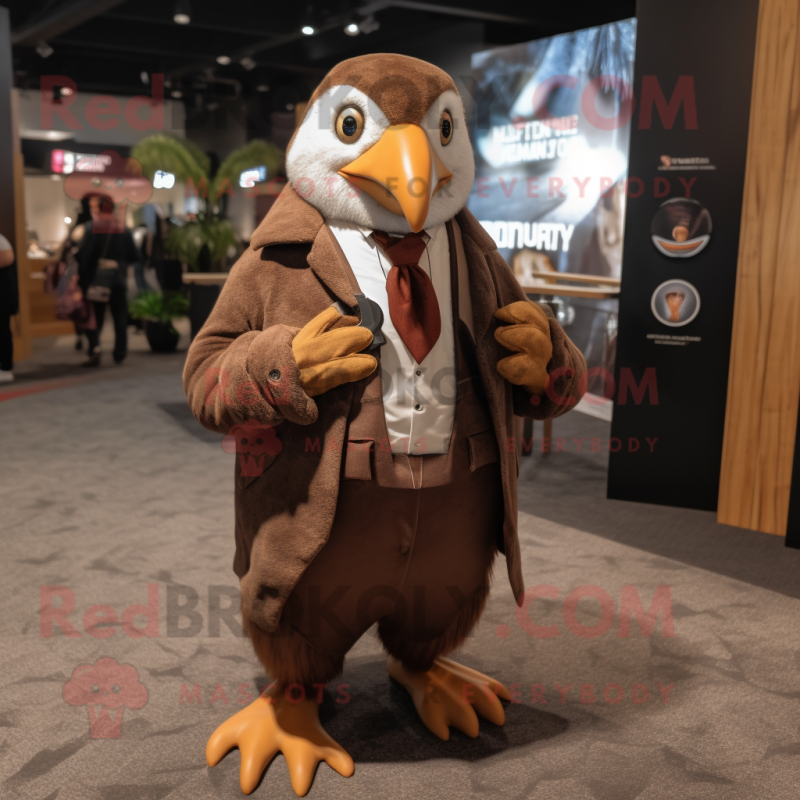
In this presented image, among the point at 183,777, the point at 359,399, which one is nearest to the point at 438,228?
the point at 359,399

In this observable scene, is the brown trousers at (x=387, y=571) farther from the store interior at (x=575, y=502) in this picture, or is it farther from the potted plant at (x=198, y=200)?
the potted plant at (x=198, y=200)

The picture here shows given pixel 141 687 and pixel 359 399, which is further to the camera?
pixel 141 687

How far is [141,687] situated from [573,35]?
200 inches

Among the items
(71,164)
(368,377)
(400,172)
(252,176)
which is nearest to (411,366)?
(368,377)

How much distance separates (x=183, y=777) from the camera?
1.71m

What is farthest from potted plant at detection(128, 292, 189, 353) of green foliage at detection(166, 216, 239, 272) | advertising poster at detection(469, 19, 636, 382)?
advertising poster at detection(469, 19, 636, 382)

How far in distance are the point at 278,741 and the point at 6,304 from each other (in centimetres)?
475

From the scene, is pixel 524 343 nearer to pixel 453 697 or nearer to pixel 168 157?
pixel 453 697

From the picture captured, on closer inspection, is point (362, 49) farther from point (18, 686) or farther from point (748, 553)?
point (18, 686)

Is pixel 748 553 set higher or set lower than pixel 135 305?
lower

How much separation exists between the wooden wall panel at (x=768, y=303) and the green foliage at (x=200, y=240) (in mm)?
5660

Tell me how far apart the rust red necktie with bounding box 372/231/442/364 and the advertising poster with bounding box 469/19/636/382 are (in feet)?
10.8

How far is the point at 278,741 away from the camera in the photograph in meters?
1.75

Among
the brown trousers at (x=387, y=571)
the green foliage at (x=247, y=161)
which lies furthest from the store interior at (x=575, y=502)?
the green foliage at (x=247, y=161)
